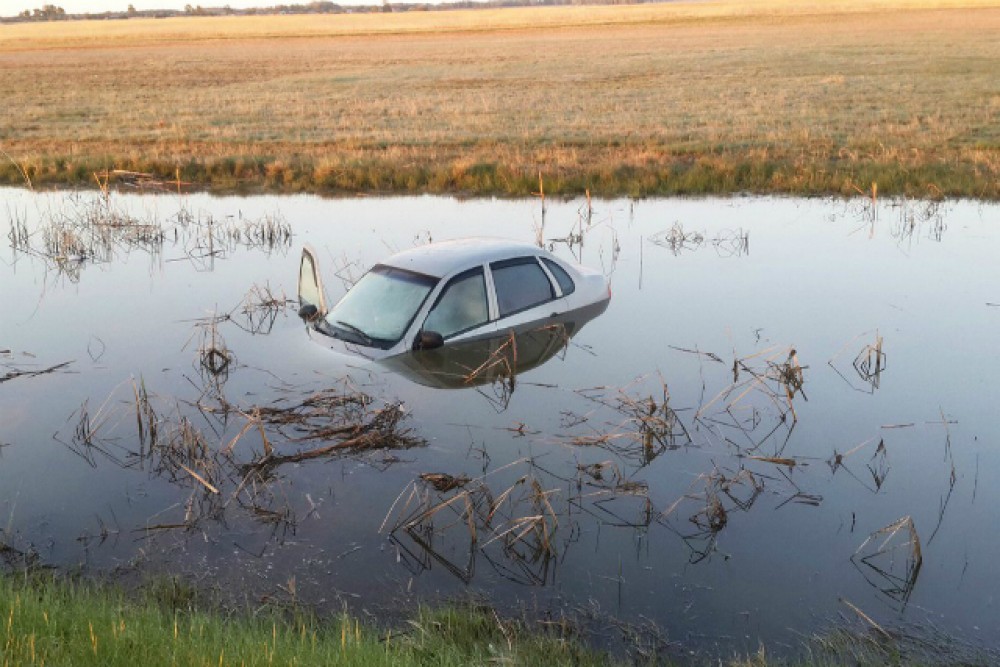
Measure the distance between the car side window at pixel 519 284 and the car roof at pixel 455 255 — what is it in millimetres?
113

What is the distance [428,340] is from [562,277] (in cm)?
274

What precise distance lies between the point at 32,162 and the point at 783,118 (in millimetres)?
24253

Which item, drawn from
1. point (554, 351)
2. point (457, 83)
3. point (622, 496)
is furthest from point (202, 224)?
point (457, 83)

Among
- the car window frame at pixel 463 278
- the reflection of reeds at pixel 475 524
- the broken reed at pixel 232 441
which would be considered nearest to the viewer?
the reflection of reeds at pixel 475 524

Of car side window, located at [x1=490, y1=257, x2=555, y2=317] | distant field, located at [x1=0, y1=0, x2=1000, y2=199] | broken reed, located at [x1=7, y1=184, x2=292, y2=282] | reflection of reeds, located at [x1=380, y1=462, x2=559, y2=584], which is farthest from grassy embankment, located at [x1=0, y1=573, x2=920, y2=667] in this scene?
distant field, located at [x1=0, y1=0, x2=1000, y2=199]

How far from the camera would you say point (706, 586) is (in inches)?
301

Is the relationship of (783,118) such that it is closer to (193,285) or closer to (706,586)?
(193,285)

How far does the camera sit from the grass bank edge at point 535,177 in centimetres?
2383

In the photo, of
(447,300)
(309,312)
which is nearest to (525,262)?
(447,300)

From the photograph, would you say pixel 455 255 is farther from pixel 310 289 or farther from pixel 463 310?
pixel 310 289

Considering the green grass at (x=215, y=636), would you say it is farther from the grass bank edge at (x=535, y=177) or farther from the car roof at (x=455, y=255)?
the grass bank edge at (x=535, y=177)

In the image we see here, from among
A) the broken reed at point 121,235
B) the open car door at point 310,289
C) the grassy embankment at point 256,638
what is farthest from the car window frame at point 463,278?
the broken reed at point 121,235

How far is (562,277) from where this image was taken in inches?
518

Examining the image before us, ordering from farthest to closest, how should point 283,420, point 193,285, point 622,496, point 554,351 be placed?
point 193,285, point 554,351, point 283,420, point 622,496
